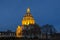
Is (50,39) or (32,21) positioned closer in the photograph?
(50,39)

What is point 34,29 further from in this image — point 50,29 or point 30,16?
point 50,29

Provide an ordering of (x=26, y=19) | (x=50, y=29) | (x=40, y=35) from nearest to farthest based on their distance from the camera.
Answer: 1. (x=50, y=29)
2. (x=40, y=35)
3. (x=26, y=19)

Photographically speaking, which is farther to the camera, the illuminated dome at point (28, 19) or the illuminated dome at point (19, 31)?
the illuminated dome at point (28, 19)

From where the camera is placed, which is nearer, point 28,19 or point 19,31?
point 19,31

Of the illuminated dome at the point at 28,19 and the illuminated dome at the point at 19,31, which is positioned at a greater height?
the illuminated dome at the point at 28,19

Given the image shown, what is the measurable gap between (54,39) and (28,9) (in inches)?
1276

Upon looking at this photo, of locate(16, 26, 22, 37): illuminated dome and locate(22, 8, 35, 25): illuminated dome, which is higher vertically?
locate(22, 8, 35, 25): illuminated dome

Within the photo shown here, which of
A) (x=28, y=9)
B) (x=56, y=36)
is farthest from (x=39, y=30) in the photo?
(x=28, y=9)

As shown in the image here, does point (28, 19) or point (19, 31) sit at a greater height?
point (28, 19)

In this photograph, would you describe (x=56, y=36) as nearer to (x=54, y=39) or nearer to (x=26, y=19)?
(x=54, y=39)

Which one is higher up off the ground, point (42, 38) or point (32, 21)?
point (32, 21)

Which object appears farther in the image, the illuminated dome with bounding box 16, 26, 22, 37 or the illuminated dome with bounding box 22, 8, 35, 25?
the illuminated dome with bounding box 22, 8, 35, 25

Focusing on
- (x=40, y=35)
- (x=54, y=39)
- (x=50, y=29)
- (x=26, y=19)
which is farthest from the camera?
(x=26, y=19)

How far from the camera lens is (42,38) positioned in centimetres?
10725
